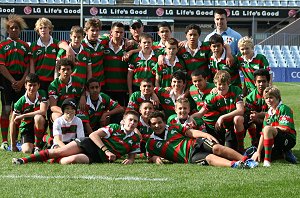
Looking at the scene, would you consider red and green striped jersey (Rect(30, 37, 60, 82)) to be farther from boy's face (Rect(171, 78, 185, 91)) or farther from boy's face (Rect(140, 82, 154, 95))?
boy's face (Rect(171, 78, 185, 91))

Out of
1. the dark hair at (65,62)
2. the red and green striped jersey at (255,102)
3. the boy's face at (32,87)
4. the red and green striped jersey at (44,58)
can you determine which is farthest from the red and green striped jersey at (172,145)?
the red and green striped jersey at (44,58)

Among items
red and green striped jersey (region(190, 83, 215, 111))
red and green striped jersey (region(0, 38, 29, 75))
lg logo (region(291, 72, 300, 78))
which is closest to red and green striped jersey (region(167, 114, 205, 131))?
red and green striped jersey (region(190, 83, 215, 111))

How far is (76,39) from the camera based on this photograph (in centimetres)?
830

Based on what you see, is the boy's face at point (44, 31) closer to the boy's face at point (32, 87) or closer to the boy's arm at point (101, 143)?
the boy's face at point (32, 87)

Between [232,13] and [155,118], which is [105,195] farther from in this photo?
[232,13]

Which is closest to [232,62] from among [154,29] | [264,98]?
[264,98]

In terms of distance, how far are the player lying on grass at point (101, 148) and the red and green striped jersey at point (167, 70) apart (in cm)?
137

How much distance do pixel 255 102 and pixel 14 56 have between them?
3.42 m

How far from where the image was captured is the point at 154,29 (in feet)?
118

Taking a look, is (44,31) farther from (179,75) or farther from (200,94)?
(200,94)

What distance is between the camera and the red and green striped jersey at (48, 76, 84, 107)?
8094 mm

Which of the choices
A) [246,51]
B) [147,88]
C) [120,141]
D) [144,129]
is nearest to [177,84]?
[147,88]

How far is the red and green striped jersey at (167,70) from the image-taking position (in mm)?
8305

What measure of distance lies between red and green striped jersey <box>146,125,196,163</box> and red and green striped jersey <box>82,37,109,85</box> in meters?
1.79
